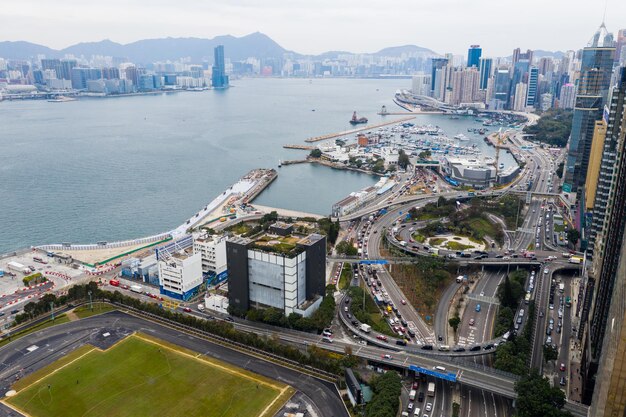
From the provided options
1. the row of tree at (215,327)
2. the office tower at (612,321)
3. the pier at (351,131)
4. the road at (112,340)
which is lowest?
the road at (112,340)

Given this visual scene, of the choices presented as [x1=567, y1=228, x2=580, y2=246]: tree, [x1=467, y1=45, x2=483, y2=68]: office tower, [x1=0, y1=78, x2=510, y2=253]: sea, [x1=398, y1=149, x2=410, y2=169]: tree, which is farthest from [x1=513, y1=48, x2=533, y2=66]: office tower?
[x1=567, y1=228, x2=580, y2=246]: tree

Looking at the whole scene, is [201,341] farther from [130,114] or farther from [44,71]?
[44,71]

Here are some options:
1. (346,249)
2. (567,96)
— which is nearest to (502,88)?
(567,96)

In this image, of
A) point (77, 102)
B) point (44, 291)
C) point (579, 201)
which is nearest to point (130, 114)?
point (77, 102)

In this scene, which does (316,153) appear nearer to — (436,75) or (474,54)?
(436,75)

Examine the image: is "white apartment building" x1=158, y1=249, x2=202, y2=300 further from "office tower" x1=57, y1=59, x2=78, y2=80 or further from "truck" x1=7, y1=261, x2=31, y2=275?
"office tower" x1=57, y1=59, x2=78, y2=80

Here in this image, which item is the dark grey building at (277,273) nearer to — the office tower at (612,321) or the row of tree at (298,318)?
the row of tree at (298,318)

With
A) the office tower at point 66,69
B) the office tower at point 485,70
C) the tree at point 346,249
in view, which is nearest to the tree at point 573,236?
the tree at point 346,249
